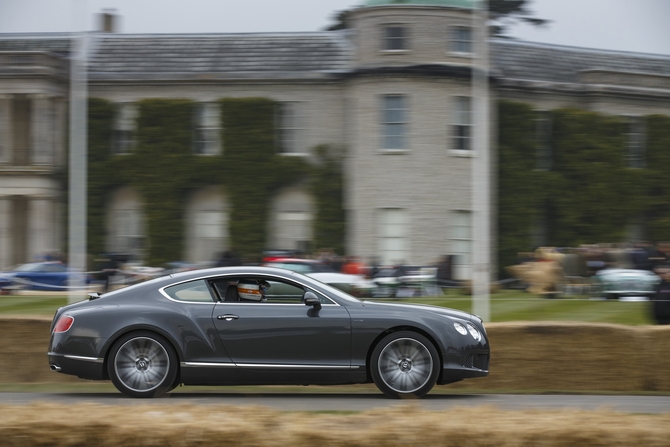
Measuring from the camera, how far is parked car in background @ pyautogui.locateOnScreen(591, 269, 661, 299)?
2736 cm

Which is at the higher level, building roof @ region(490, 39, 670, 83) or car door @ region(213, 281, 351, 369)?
building roof @ region(490, 39, 670, 83)

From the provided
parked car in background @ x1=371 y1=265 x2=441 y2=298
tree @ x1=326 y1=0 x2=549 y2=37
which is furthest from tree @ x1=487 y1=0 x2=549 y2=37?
parked car in background @ x1=371 y1=265 x2=441 y2=298

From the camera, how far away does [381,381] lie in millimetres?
10656

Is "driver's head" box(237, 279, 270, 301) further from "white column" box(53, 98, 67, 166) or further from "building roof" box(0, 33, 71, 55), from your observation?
"building roof" box(0, 33, 71, 55)

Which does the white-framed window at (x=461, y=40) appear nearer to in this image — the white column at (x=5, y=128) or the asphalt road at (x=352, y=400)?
the white column at (x=5, y=128)

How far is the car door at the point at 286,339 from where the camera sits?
35.1 ft

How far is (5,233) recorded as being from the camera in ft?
136

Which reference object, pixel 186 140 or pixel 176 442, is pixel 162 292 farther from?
pixel 186 140

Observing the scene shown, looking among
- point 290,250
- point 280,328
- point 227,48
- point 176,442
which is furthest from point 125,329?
point 227,48

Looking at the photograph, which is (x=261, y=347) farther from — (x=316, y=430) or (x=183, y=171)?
(x=183, y=171)

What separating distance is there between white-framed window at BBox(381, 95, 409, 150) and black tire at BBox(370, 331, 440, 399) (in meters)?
26.9

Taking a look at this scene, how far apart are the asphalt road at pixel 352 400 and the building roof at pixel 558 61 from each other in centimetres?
2941

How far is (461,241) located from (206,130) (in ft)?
34.8

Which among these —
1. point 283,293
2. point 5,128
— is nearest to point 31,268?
point 5,128
